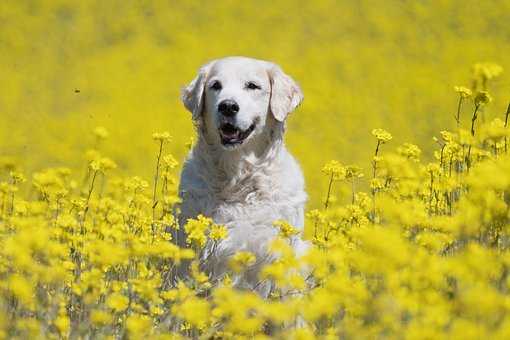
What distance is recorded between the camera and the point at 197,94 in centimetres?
551

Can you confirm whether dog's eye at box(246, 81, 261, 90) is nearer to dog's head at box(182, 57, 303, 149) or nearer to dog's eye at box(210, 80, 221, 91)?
dog's head at box(182, 57, 303, 149)

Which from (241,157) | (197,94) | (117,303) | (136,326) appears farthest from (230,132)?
(136,326)

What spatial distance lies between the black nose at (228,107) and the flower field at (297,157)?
1.20ft

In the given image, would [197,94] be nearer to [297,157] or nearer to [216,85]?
[216,85]

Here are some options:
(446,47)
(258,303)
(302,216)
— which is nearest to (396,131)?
(446,47)

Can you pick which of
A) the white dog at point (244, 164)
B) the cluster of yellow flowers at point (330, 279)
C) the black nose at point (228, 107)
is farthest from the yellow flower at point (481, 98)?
the black nose at point (228, 107)

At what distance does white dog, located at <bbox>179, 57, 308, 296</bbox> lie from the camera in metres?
4.93

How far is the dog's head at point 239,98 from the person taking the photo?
16.9 feet

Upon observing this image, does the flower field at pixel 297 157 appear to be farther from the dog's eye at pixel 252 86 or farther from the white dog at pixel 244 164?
the dog's eye at pixel 252 86

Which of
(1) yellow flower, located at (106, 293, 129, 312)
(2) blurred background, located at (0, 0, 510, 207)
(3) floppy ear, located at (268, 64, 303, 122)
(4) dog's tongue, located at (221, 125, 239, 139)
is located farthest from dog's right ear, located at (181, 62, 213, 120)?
(2) blurred background, located at (0, 0, 510, 207)

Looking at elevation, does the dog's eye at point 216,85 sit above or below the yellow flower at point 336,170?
above

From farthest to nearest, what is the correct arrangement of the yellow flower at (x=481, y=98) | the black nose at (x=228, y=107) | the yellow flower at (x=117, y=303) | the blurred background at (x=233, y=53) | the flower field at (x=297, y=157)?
1. the blurred background at (x=233, y=53)
2. the black nose at (x=228, y=107)
3. the yellow flower at (x=481, y=98)
4. the yellow flower at (x=117, y=303)
5. the flower field at (x=297, y=157)

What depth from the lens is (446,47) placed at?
59.0 ft

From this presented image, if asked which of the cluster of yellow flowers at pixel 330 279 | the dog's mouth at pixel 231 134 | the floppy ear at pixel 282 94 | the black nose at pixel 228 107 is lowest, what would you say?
the cluster of yellow flowers at pixel 330 279
